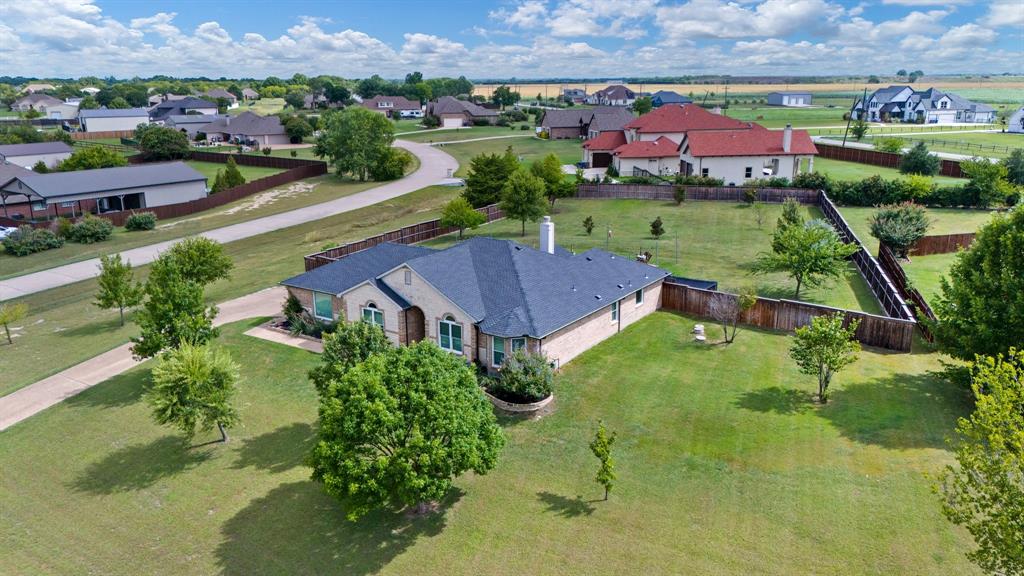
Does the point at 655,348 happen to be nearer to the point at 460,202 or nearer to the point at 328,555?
the point at 328,555

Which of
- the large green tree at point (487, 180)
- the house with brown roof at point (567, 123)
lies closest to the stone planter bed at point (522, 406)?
the large green tree at point (487, 180)

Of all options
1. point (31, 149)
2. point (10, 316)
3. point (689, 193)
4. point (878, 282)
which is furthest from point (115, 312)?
point (31, 149)

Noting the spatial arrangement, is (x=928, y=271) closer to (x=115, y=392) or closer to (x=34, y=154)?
(x=115, y=392)

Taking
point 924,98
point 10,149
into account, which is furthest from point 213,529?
point 924,98

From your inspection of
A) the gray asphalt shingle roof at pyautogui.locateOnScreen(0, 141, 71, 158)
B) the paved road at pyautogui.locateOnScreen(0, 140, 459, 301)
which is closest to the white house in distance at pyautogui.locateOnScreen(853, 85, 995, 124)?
the paved road at pyautogui.locateOnScreen(0, 140, 459, 301)

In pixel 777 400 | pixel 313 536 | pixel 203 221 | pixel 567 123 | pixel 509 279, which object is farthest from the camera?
pixel 567 123

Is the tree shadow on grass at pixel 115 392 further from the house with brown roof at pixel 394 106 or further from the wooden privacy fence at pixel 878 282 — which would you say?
the house with brown roof at pixel 394 106
